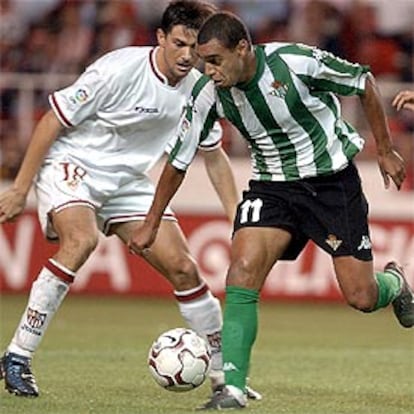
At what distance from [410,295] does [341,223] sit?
33.7 inches

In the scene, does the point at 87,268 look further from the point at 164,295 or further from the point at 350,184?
the point at 350,184

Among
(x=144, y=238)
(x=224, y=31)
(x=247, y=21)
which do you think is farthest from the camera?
(x=247, y=21)

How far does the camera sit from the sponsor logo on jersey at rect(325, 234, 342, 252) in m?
8.05

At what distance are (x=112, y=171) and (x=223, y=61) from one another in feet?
5.26

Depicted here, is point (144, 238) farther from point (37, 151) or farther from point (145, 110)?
point (145, 110)

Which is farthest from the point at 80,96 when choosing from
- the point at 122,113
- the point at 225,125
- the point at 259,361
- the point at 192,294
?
the point at 225,125

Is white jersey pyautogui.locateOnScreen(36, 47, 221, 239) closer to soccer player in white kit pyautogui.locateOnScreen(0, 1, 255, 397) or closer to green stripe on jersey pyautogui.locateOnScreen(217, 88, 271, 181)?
soccer player in white kit pyautogui.locateOnScreen(0, 1, 255, 397)

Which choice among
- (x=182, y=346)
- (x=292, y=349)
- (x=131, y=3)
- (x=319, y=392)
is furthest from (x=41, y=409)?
(x=131, y=3)

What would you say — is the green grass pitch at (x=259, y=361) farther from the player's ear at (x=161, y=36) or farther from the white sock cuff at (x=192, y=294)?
the player's ear at (x=161, y=36)

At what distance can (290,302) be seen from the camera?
1606 cm

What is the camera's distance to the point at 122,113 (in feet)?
29.1

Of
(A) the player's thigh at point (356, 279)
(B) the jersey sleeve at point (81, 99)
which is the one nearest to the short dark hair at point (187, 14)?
(B) the jersey sleeve at point (81, 99)

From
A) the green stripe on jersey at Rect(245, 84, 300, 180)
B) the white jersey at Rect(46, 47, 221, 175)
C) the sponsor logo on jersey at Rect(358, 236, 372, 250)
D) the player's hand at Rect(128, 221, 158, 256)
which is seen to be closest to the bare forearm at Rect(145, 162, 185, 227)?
the player's hand at Rect(128, 221, 158, 256)

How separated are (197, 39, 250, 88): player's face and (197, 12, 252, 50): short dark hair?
0.07ft
